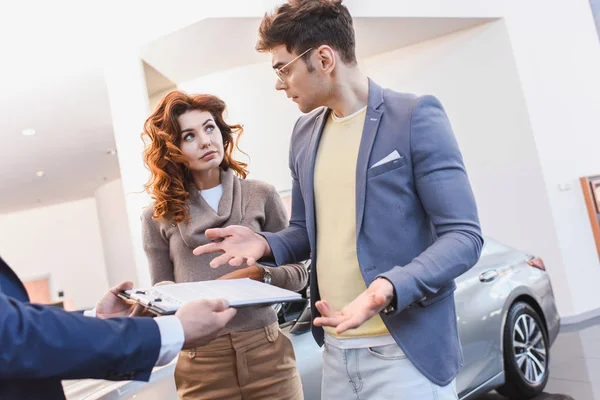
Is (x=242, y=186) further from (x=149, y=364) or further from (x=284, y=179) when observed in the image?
(x=284, y=179)

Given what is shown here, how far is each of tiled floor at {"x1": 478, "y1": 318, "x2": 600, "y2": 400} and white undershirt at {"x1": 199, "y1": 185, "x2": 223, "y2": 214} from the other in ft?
8.55

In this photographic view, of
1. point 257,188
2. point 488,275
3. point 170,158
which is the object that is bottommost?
point 488,275

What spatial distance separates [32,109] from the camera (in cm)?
788

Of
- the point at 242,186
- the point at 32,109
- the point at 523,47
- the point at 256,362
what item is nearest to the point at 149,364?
the point at 256,362

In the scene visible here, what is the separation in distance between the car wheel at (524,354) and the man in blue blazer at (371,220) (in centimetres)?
217

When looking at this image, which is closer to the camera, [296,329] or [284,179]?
[296,329]

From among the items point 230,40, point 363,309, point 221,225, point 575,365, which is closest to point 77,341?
point 363,309

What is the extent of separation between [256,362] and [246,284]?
448mm

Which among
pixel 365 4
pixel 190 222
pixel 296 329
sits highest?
pixel 365 4

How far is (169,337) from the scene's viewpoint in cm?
118

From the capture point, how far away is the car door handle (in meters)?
3.31

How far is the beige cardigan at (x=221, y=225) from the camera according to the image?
193 cm

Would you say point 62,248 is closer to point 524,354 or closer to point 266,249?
point 524,354

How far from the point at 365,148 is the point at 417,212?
0.64ft
